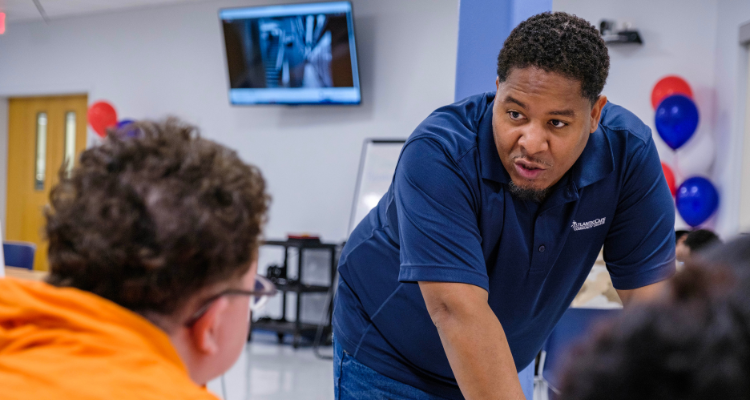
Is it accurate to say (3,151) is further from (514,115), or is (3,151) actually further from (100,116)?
(514,115)

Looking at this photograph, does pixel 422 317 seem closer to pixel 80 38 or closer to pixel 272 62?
pixel 272 62

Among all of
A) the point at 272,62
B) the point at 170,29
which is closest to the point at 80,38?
the point at 170,29

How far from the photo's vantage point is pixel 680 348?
0.36 meters

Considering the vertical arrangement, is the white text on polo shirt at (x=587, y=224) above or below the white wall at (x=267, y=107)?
below

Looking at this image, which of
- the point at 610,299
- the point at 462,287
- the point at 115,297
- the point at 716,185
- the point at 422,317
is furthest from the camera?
the point at 716,185

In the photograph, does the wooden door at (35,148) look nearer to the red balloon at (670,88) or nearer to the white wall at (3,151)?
the white wall at (3,151)

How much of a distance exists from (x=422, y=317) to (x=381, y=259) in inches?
5.5

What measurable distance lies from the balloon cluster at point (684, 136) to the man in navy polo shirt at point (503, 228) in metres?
3.32

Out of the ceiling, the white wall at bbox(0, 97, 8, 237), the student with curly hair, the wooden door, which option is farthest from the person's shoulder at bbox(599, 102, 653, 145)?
the white wall at bbox(0, 97, 8, 237)

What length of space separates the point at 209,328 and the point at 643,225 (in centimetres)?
84

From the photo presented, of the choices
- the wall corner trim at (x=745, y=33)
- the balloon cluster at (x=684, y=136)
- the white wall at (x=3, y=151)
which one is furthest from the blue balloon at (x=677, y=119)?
the white wall at (x=3, y=151)

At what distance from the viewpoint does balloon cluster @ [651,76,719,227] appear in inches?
166

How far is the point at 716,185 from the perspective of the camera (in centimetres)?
438

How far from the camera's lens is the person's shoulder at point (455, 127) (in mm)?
1102
